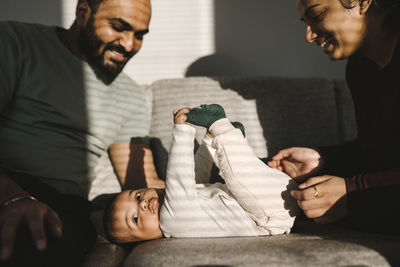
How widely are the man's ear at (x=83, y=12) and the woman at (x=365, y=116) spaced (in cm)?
73

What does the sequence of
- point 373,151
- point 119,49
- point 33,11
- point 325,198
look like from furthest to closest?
point 33,11 → point 119,49 → point 373,151 → point 325,198

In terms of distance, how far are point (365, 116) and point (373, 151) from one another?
116 mm

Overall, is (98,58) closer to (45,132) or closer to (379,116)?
(45,132)

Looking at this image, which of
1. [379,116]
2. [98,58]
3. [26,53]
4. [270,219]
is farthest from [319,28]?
[26,53]

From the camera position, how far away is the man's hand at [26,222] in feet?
2.26

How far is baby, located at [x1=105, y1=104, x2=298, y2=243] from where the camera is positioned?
964 mm

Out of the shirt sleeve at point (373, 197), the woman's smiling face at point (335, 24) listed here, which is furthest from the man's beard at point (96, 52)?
the shirt sleeve at point (373, 197)

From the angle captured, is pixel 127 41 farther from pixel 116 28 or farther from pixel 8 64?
pixel 8 64

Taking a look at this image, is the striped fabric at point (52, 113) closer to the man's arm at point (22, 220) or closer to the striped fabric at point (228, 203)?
the man's arm at point (22, 220)

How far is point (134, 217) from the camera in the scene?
1.05 metres

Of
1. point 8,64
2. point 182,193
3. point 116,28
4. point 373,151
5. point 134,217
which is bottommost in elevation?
point 134,217

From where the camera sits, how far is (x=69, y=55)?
3.84 ft

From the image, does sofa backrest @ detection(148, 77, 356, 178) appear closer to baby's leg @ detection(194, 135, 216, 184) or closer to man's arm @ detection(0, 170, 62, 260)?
baby's leg @ detection(194, 135, 216, 184)

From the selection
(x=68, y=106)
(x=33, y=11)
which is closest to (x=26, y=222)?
(x=68, y=106)
